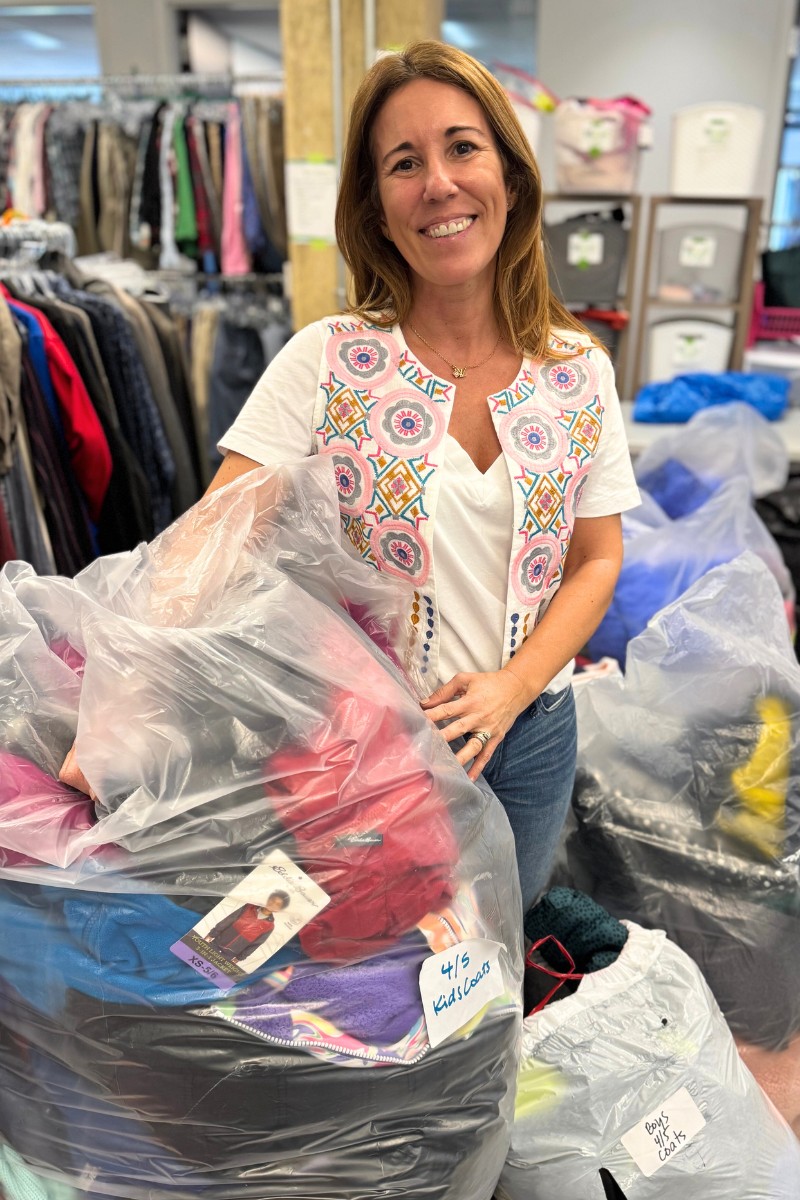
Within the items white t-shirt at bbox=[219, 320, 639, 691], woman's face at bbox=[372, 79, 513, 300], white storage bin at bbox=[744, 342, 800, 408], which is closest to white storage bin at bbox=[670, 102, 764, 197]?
white storage bin at bbox=[744, 342, 800, 408]

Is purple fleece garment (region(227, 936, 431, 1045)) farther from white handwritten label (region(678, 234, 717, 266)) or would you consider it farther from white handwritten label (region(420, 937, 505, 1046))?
white handwritten label (region(678, 234, 717, 266))

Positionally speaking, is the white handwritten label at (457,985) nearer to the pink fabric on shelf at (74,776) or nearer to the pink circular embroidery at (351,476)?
the pink fabric on shelf at (74,776)

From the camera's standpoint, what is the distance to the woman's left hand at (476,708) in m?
0.91

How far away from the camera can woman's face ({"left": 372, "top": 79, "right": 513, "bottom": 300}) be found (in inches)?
38.7

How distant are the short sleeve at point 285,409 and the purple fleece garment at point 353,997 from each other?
1.76 ft

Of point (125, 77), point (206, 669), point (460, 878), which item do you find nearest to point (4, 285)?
point (206, 669)

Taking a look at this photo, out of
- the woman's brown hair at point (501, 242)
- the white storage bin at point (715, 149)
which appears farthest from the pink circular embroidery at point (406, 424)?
the white storage bin at point (715, 149)

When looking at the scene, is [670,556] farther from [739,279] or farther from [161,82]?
[161,82]

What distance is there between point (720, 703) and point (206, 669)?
0.90m

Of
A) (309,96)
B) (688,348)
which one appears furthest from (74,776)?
(688,348)

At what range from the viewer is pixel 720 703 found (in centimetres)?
138

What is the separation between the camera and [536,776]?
1.12 m

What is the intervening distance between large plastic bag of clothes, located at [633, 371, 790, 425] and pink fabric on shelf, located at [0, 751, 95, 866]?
8.97ft

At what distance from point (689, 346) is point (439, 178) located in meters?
2.74
